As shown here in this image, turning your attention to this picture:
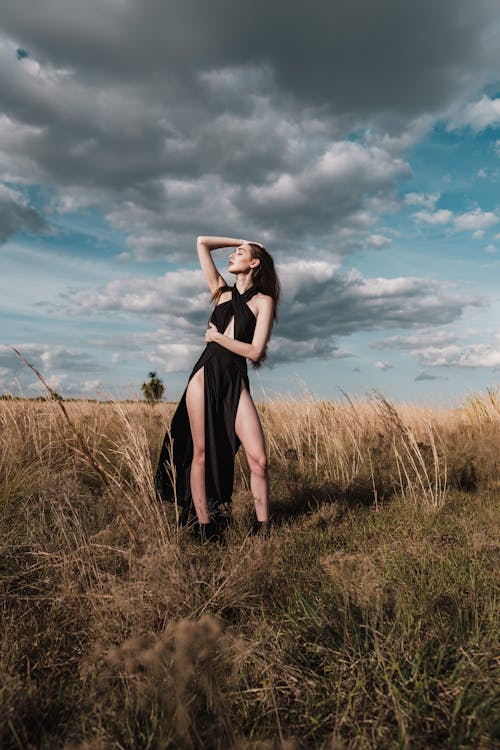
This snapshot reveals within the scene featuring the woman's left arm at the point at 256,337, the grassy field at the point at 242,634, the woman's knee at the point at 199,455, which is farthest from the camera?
the woman's knee at the point at 199,455

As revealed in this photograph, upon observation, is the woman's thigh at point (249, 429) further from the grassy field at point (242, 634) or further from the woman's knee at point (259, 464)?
the grassy field at point (242, 634)

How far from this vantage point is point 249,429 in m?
3.89

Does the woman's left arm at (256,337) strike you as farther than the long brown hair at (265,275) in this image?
No

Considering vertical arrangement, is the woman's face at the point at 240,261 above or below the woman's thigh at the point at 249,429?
above

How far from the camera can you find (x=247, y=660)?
6.64ft

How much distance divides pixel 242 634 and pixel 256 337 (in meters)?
2.24

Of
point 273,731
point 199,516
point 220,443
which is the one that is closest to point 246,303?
point 220,443

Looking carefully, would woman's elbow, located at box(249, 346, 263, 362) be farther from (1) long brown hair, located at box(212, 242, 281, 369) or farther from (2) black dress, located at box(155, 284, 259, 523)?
(1) long brown hair, located at box(212, 242, 281, 369)

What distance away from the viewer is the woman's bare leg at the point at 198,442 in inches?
154

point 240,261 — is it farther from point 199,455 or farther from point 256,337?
point 199,455

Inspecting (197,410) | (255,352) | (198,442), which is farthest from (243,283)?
(198,442)

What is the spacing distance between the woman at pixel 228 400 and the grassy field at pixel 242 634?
25 cm

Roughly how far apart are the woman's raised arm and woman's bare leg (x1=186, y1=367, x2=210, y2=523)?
2.58 feet

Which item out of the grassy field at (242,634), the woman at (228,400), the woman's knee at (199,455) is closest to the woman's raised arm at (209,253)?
the woman at (228,400)
